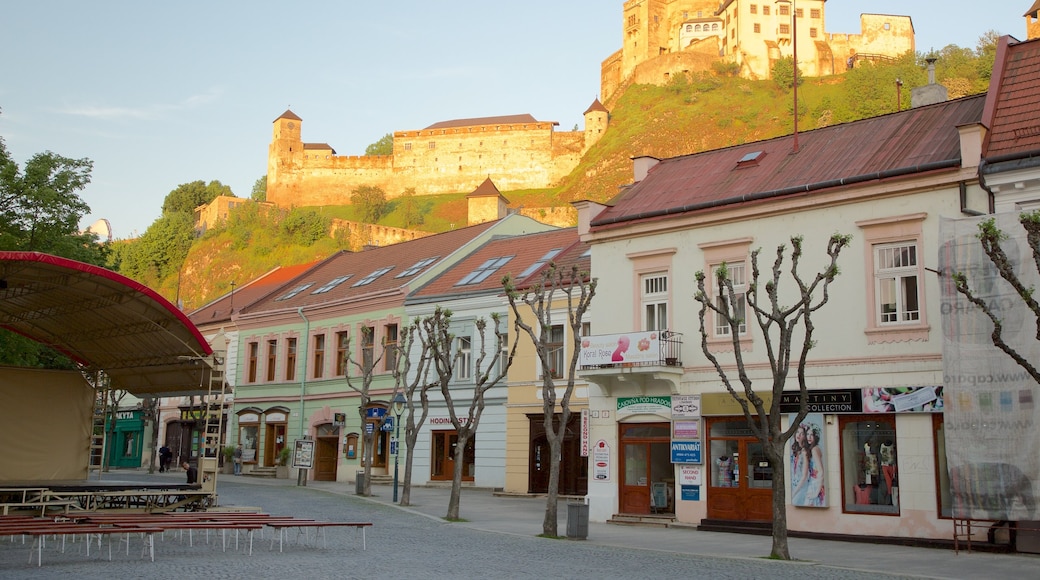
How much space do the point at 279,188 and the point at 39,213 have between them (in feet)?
340

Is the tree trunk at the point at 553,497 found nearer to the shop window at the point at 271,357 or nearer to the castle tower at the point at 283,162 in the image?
the shop window at the point at 271,357

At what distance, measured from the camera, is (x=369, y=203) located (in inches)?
4872

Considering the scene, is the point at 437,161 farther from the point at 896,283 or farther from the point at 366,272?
the point at 896,283

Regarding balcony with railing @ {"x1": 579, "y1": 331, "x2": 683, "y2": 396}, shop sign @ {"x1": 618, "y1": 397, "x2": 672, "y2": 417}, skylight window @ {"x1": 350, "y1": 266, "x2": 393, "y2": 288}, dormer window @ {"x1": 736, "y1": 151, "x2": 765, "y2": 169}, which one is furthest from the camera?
skylight window @ {"x1": 350, "y1": 266, "x2": 393, "y2": 288}

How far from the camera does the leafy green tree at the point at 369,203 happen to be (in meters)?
123

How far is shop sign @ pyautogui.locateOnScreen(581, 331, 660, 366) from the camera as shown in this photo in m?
23.0

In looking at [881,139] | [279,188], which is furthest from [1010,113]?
[279,188]

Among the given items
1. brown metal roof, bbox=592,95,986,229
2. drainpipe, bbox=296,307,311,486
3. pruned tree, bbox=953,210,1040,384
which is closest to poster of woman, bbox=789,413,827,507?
brown metal roof, bbox=592,95,986,229

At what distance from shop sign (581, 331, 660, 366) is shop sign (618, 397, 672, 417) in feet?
4.01

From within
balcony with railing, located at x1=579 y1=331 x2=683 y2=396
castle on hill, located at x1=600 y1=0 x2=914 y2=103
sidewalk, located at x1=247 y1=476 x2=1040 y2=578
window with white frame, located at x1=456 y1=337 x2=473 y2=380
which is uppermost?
castle on hill, located at x1=600 y1=0 x2=914 y2=103

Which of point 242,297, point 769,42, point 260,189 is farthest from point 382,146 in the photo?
point 242,297

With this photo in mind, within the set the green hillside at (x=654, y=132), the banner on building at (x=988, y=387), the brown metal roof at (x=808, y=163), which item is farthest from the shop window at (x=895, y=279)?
the green hillside at (x=654, y=132)

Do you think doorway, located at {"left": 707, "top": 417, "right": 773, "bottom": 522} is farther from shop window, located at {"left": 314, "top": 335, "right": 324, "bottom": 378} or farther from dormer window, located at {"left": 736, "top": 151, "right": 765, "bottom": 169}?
shop window, located at {"left": 314, "top": 335, "right": 324, "bottom": 378}

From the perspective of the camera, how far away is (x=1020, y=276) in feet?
56.1
